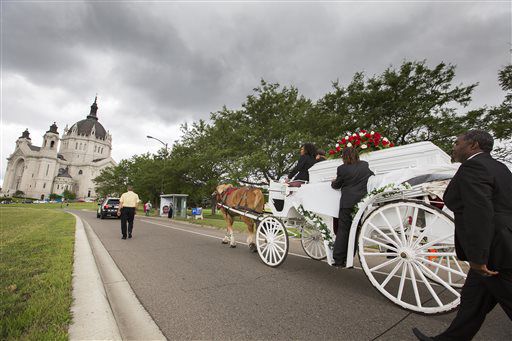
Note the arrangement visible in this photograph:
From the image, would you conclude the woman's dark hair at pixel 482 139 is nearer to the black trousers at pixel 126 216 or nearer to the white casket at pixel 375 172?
the white casket at pixel 375 172

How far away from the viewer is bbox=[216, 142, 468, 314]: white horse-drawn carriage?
8.53 feet

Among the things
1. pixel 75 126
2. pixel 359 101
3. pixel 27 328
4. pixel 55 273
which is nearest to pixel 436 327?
pixel 27 328

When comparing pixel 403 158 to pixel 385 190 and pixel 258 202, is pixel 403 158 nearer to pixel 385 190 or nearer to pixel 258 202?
pixel 385 190

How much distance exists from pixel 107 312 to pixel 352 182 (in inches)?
129

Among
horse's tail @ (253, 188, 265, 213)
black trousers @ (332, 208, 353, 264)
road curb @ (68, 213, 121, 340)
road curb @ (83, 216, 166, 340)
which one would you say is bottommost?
road curb @ (83, 216, 166, 340)

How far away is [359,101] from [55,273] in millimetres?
20204

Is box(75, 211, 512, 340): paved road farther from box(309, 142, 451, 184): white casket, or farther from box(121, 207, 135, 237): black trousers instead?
box(121, 207, 135, 237): black trousers

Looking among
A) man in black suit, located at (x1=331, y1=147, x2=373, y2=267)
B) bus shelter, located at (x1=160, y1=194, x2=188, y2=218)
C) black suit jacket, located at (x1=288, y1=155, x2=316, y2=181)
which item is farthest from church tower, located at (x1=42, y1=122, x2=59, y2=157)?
man in black suit, located at (x1=331, y1=147, x2=373, y2=267)

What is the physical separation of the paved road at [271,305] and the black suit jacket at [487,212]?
1151 mm

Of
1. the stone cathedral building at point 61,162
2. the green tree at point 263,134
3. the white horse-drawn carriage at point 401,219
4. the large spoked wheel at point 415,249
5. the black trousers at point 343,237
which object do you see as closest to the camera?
the large spoked wheel at point 415,249

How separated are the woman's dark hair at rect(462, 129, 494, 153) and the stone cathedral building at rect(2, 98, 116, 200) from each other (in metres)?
134

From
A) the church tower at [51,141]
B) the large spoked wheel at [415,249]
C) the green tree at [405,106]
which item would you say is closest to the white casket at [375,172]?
the large spoked wheel at [415,249]

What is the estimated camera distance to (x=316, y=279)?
397 cm

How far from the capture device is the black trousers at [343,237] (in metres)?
3.33
